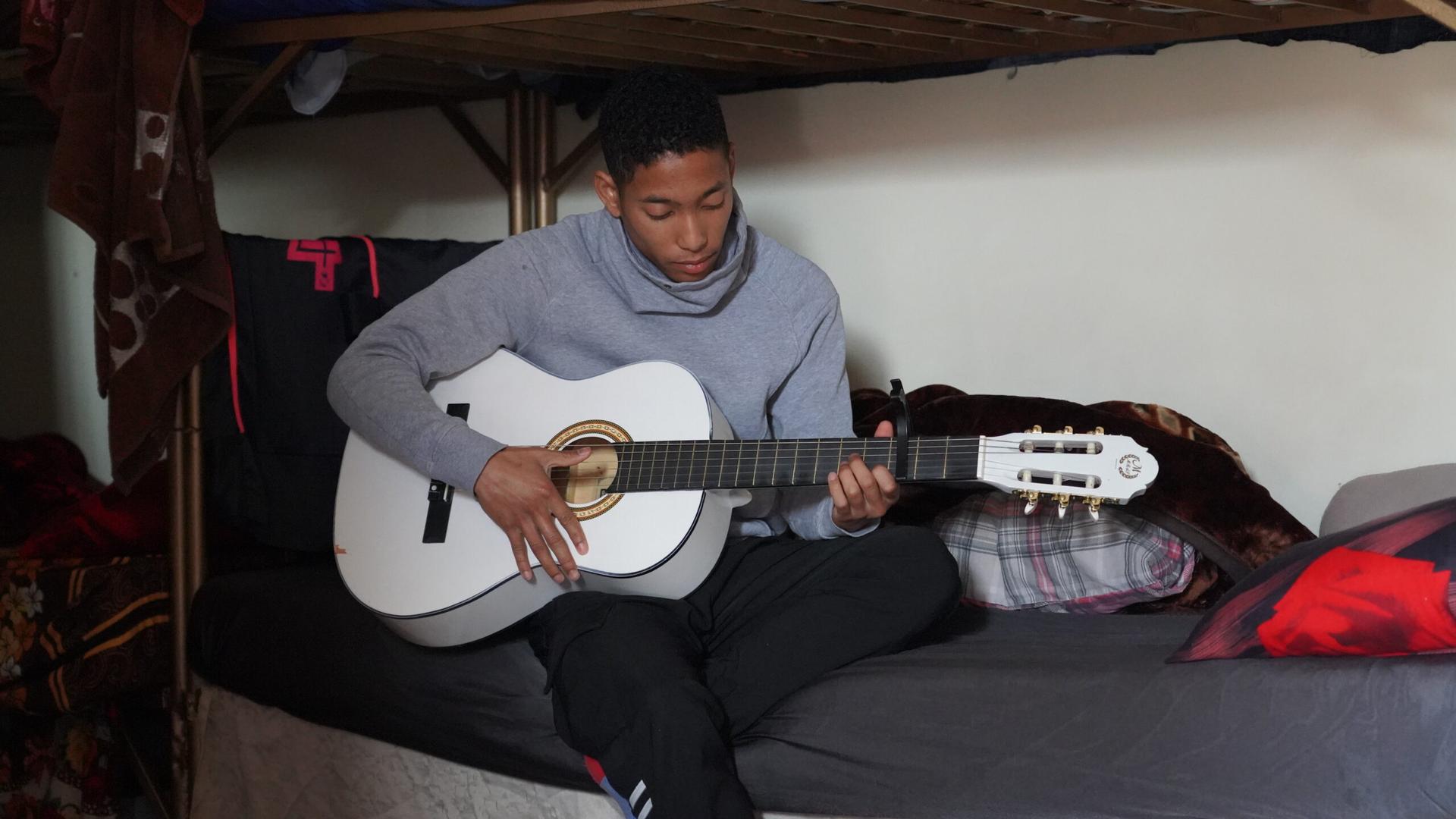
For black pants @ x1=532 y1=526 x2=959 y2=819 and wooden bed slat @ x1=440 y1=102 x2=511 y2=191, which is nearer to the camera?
black pants @ x1=532 y1=526 x2=959 y2=819

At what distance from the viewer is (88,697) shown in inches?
72.8

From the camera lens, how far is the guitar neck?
1389mm

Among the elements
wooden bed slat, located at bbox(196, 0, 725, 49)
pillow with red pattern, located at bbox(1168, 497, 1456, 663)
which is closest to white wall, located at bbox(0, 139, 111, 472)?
wooden bed slat, located at bbox(196, 0, 725, 49)

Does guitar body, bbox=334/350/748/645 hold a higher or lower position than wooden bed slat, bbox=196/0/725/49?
lower

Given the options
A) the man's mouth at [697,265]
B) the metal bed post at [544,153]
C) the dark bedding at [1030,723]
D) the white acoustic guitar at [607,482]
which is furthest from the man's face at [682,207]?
the metal bed post at [544,153]

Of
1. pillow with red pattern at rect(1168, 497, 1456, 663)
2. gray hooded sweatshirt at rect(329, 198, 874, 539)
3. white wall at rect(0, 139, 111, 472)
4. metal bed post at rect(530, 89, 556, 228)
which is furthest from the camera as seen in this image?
white wall at rect(0, 139, 111, 472)

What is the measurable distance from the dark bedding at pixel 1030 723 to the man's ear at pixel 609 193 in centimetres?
58

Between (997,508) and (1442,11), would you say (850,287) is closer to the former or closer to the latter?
(997,508)

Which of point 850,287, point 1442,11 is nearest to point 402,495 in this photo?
point 850,287

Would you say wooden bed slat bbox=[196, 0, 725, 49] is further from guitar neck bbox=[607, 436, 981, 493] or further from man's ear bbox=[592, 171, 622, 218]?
guitar neck bbox=[607, 436, 981, 493]

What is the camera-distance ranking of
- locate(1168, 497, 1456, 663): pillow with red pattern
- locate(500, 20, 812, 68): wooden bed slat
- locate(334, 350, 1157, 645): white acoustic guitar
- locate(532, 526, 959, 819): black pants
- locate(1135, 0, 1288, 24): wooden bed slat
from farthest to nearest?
locate(500, 20, 812, 68): wooden bed slat < locate(1135, 0, 1288, 24): wooden bed slat < locate(334, 350, 1157, 645): white acoustic guitar < locate(532, 526, 959, 819): black pants < locate(1168, 497, 1456, 663): pillow with red pattern

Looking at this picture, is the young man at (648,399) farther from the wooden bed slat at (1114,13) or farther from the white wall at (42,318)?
the white wall at (42,318)

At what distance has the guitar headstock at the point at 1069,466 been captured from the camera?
4.08 ft

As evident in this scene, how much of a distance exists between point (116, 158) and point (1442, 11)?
1.60 metres
